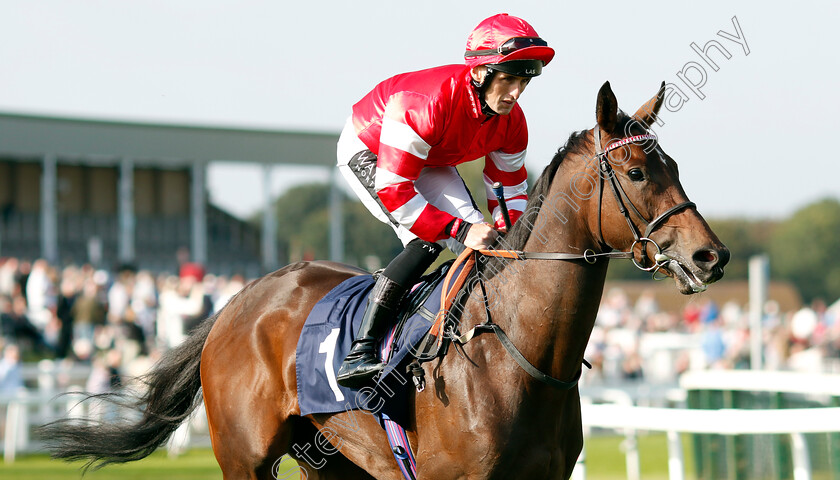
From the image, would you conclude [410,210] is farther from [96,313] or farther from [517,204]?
[96,313]

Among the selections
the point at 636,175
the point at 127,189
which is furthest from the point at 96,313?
the point at 636,175

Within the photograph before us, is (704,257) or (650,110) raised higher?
(650,110)

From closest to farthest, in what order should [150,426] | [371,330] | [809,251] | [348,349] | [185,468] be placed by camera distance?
[371,330] → [348,349] → [150,426] → [185,468] → [809,251]

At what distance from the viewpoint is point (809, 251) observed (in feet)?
270

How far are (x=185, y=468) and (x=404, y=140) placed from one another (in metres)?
6.55

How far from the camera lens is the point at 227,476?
4.46 m

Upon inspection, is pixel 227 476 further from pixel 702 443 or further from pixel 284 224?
pixel 284 224

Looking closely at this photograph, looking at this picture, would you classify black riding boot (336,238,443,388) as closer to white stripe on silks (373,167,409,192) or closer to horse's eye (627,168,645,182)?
white stripe on silks (373,167,409,192)

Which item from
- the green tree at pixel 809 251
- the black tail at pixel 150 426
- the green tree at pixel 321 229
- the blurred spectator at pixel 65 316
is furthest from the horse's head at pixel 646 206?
the green tree at pixel 809 251

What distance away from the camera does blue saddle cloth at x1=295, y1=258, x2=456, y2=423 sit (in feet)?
12.0

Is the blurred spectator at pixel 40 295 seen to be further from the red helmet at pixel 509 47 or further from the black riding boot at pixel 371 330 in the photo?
the red helmet at pixel 509 47

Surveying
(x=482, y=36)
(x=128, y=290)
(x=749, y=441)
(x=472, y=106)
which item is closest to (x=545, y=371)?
(x=472, y=106)

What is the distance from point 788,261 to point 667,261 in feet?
282

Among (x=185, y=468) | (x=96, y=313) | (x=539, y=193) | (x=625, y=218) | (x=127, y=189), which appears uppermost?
(x=127, y=189)
